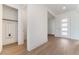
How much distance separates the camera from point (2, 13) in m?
1.22

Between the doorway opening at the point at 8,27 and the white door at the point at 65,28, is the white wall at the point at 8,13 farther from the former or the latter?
the white door at the point at 65,28

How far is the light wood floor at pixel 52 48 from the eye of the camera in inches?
47.9

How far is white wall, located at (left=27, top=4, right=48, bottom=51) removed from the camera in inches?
56.2

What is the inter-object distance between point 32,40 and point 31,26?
297mm

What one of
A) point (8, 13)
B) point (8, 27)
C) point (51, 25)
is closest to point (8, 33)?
point (8, 27)

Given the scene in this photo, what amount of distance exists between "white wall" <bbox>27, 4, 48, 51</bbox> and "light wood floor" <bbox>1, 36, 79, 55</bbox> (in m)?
0.14

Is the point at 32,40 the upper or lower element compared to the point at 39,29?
lower

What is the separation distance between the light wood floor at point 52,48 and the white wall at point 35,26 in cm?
14

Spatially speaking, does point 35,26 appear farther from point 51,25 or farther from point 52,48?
point 52,48

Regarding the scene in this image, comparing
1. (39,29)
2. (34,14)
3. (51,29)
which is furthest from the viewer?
(39,29)

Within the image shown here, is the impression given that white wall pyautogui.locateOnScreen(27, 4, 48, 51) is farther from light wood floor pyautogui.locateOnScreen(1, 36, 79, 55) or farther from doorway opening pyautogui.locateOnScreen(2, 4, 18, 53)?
doorway opening pyautogui.locateOnScreen(2, 4, 18, 53)
